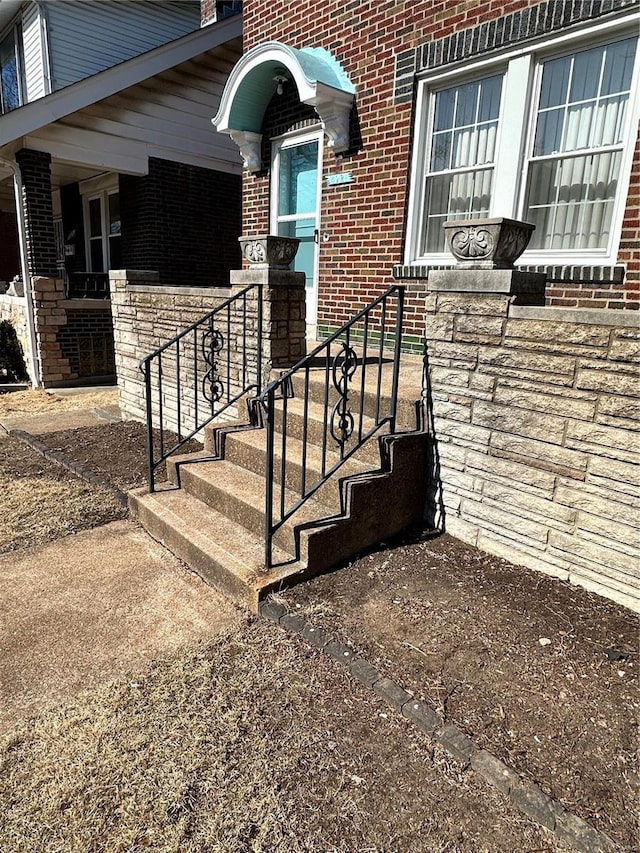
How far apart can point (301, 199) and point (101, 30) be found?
299 inches

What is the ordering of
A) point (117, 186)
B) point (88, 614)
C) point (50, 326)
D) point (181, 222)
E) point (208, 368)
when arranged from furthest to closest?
1. point (117, 186)
2. point (181, 222)
3. point (50, 326)
4. point (208, 368)
5. point (88, 614)

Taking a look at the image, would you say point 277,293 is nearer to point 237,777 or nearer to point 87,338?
point 237,777

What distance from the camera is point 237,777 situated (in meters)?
1.95

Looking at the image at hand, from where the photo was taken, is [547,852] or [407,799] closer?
[547,852]

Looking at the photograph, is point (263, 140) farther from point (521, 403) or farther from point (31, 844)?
point (31, 844)

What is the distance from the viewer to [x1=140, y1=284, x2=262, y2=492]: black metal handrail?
14.2 ft

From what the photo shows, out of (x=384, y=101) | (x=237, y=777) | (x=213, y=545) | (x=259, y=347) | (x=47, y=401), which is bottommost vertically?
(x=47, y=401)

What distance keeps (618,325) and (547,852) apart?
7.09 feet

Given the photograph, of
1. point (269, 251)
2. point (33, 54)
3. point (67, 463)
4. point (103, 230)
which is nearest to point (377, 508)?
point (269, 251)

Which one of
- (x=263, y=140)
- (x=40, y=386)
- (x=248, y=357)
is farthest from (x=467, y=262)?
(x=40, y=386)

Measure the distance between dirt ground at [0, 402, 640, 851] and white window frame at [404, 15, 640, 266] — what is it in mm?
2581

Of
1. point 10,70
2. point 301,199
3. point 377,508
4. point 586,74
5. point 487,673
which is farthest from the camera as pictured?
point 10,70

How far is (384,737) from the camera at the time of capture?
2.12 meters

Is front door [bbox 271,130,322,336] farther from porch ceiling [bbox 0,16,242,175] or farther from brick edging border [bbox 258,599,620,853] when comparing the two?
brick edging border [bbox 258,599,620,853]
